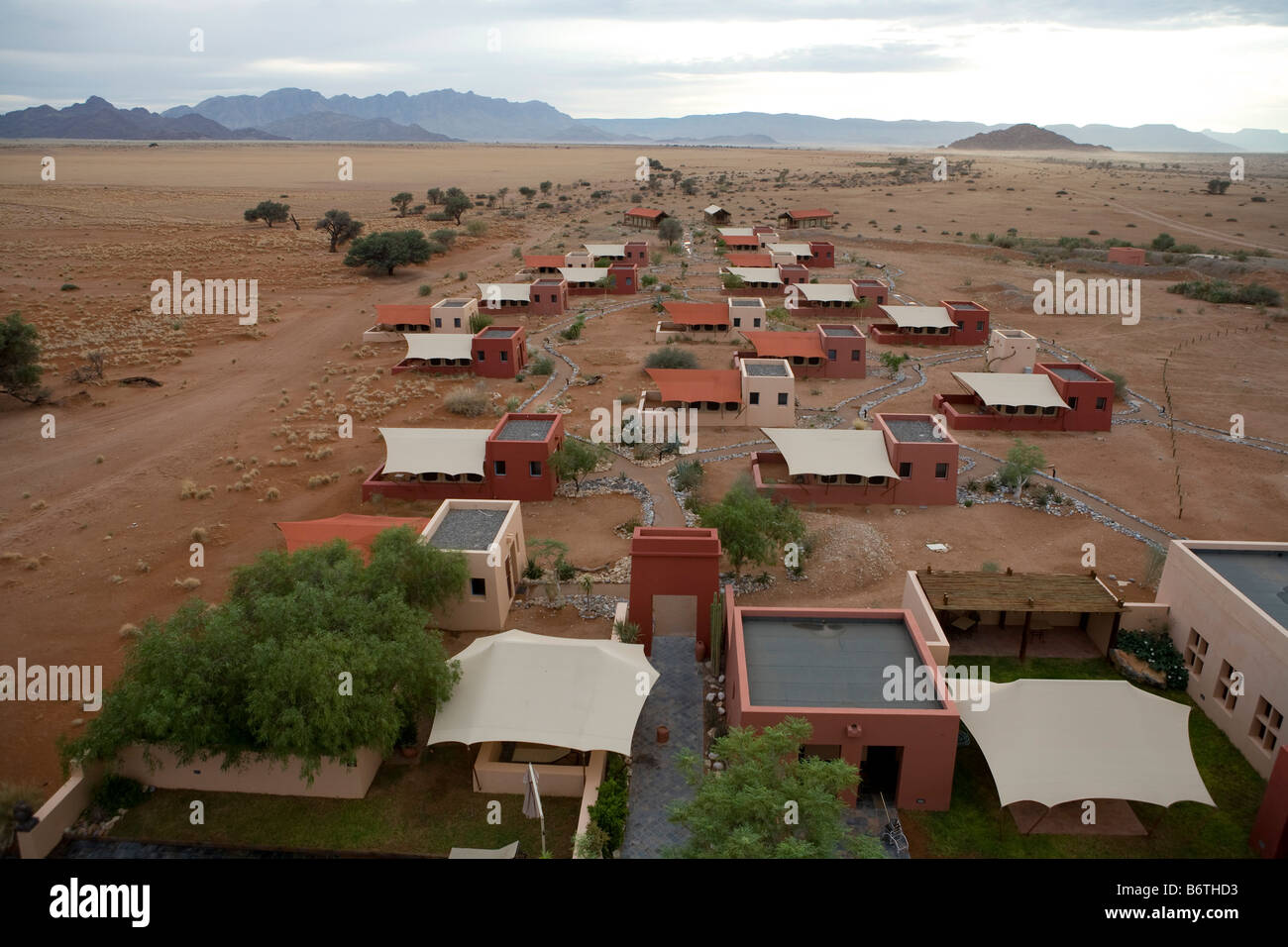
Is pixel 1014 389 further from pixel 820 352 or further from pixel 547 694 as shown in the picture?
pixel 547 694

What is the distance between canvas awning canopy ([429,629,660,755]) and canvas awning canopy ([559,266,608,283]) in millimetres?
49072

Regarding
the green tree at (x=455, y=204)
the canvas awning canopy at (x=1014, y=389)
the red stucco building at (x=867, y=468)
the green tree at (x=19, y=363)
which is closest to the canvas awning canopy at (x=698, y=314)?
the canvas awning canopy at (x=1014, y=389)

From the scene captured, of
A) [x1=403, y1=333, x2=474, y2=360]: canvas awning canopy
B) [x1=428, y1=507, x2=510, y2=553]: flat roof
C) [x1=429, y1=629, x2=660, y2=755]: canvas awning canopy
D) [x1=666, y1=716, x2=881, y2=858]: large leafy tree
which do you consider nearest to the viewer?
[x1=666, y1=716, x2=881, y2=858]: large leafy tree

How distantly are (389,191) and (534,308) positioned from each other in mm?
94643

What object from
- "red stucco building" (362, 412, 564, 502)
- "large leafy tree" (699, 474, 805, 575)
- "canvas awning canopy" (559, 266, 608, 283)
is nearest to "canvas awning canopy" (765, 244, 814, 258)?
"canvas awning canopy" (559, 266, 608, 283)

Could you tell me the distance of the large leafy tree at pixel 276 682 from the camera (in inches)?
595

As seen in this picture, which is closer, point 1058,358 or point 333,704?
point 333,704

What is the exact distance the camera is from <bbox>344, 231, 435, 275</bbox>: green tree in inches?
2815

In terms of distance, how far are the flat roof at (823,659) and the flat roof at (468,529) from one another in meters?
8.20

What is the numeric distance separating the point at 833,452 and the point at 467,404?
1826 cm

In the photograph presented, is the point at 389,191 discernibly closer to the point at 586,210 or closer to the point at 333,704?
the point at 586,210

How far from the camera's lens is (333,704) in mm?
15266

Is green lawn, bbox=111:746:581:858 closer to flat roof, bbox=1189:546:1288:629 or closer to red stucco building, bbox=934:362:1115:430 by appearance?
flat roof, bbox=1189:546:1288:629
